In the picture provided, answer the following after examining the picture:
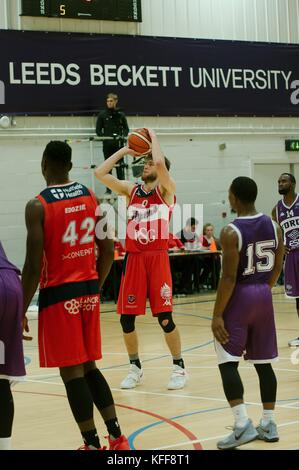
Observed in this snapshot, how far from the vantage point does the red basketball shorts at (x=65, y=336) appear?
510 cm

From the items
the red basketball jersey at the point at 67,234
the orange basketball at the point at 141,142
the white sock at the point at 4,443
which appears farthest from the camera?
the orange basketball at the point at 141,142

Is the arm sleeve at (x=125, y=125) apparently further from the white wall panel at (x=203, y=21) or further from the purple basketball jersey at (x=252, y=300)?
the purple basketball jersey at (x=252, y=300)

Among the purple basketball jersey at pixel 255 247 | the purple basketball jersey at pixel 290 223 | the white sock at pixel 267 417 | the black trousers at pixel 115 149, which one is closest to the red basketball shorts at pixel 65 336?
the purple basketball jersey at pixel 255 247

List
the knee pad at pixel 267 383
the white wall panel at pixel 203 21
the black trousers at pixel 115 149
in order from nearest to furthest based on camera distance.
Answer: the knee pad at pixel 267 383
the black trousers at pixel 115 149
the white wall panel at pixel 203 21

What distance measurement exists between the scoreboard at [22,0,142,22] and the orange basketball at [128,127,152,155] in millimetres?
10381

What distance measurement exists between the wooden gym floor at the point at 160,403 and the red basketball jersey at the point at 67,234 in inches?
53.2

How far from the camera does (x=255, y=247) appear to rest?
223 inches

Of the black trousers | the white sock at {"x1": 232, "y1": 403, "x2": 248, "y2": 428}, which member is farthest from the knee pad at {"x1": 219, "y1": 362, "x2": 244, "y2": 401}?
the black trousers

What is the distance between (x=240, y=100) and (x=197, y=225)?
3.44 m

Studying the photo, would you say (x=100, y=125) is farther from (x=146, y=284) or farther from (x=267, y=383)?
(x=267, y=383)

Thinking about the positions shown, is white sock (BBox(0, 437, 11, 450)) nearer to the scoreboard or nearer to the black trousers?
the black trousers

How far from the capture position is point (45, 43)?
17375 mm

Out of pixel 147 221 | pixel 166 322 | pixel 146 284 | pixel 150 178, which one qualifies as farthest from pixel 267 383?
pixel 150 178

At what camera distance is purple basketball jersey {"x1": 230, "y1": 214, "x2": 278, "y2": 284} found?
5.64 meters
